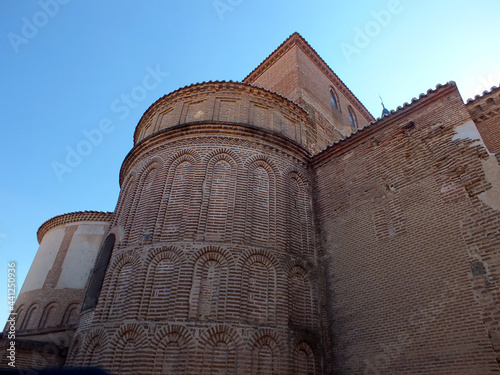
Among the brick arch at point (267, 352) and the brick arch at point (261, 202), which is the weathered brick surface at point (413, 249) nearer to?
the brick arch at point (267, 352)

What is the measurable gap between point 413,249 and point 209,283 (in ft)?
14.7

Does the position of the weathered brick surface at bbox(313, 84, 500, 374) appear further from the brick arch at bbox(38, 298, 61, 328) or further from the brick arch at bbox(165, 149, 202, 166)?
the brick arch at bbox(38, 298, 61, 328)

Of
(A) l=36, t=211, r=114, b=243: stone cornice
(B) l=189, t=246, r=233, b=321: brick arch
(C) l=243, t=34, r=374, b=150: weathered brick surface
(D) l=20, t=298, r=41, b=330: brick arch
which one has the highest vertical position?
(C) l=243, t=34, r=374, b=150: weathered brick surface

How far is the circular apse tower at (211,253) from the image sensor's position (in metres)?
6.74

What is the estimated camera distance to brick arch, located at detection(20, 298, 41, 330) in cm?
1491

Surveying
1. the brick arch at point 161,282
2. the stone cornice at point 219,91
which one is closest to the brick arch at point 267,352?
the brick arch at point 161,282

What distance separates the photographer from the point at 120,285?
7.79m

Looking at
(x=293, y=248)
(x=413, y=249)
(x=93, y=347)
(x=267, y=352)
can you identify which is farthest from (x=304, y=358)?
(x=93, y=347)

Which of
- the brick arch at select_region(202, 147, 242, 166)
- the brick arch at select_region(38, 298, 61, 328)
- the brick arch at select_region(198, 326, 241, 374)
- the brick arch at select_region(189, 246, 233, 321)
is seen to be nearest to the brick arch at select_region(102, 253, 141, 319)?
the brick arch at select_region(189, 246, 233, 321)

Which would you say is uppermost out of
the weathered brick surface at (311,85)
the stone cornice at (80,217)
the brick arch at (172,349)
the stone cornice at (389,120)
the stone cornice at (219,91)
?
the weathered brick surface at (311,85)

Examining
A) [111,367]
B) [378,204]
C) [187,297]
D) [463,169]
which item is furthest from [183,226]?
[463,169]

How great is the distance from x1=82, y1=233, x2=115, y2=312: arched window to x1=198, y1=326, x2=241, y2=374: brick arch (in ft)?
11.6

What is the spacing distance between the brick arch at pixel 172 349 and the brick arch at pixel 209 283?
1.42 ft

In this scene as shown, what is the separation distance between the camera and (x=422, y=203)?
23.9 feet
